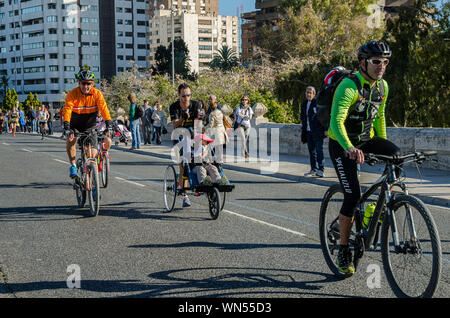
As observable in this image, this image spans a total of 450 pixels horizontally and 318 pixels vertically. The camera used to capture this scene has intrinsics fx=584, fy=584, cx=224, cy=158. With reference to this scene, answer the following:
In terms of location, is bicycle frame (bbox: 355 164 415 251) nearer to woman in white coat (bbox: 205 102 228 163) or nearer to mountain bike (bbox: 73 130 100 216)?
woman in white coat (bbox: 205 102 228 163)

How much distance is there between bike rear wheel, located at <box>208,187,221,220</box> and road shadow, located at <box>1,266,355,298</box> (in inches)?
108

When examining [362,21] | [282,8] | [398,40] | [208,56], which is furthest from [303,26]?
[208,56]

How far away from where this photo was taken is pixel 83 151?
9320 millimetres

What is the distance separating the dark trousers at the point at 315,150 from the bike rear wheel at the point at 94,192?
6.17 meters

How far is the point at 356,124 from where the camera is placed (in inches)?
196

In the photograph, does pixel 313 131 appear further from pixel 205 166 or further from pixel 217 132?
pixel 205 166

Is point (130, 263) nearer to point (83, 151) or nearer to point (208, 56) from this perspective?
point (83, 151)

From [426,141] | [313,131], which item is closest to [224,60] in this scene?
[426,141]

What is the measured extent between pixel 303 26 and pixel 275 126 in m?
39.6

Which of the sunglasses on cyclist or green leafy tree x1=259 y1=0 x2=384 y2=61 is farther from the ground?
green leafy tree x1=259 y1=0 x2=384 y2=61

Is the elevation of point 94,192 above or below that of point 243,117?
below

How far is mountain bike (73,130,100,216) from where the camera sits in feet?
28.2

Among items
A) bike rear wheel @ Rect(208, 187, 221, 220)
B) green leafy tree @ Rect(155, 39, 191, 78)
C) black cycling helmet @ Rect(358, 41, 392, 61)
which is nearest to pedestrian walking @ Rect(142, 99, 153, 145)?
bike rear wheel @ Rect(208, 187, 221, 220)

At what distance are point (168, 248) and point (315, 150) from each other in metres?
7.94
